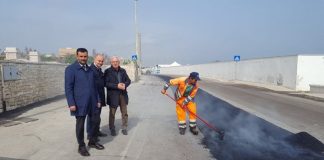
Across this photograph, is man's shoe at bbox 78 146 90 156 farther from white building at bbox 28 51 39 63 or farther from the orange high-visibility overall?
white building at bbox 28 51 39 63

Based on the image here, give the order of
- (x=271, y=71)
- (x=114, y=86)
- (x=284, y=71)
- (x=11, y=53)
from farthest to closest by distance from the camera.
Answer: (x=271, y=71) < (x=284, y=71) < (x=11, y=53) < (x=114, y=86)

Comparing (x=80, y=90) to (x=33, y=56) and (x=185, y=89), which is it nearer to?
(x=185, y=89)

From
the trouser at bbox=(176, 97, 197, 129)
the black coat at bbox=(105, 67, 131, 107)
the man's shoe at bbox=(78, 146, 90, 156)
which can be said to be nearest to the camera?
the man's shoe at bbox=(78, 146, 90, 156)

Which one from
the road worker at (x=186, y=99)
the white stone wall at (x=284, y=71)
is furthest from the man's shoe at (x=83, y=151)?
the white stone wall at (x=284, y=71)

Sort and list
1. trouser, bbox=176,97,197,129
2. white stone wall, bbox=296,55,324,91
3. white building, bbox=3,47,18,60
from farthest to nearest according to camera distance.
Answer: white stone wall, bbox=296,55,324,91
white building, bbox=3,47,18,60
trouser, bbox=176,97,197,129

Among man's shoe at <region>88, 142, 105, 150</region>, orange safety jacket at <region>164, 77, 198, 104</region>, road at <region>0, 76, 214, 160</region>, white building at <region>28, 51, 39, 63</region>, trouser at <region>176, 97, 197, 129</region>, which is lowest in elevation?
road at <region>0, 76, 214, 160</region>

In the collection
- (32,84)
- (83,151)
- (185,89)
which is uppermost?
(185,89)

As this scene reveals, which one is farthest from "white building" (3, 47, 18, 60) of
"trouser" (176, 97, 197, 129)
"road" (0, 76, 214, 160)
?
"trouser" (176, 97, 197, 129)

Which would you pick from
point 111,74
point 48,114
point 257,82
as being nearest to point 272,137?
point 111,74

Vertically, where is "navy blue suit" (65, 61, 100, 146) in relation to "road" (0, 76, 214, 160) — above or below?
above

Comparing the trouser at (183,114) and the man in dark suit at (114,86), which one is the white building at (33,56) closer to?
the man in dark suit at (114,86)

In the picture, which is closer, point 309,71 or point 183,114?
point 183,114

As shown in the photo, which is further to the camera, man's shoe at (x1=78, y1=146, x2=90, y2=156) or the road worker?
the road worker

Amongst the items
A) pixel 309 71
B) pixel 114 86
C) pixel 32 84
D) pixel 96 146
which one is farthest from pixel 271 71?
pixel 96 146
